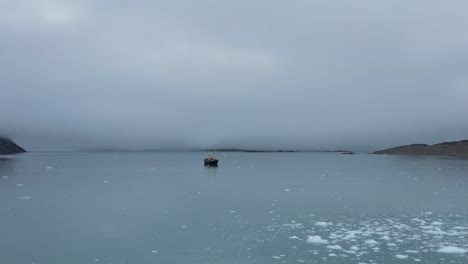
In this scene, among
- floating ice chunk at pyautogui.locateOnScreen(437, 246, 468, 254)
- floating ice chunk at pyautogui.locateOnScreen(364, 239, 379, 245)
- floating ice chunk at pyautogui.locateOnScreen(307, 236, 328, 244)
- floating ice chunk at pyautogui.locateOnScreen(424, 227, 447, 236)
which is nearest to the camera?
floating ice chunk at pyautogui.locateOnScreen(437, 246, 468, 254)

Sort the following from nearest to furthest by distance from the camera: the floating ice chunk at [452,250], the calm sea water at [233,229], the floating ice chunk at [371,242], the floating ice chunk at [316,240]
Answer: the calm sea water at [233,229] → the floating ice chunk at [452,250] → the floating ice chunk at [371,242] → the floating ice chunk at [316,240]

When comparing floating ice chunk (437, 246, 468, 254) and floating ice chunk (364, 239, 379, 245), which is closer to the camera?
floating ice chunk (437, 246, 468, 254)

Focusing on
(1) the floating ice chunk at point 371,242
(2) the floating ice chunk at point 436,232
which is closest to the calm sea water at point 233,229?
(2) the floating ice chunk at point 436,232

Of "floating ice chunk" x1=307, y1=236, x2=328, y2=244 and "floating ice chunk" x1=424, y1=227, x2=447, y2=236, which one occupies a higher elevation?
"floating ice chunk" x1=424, y1=227, x2=447, y2=236

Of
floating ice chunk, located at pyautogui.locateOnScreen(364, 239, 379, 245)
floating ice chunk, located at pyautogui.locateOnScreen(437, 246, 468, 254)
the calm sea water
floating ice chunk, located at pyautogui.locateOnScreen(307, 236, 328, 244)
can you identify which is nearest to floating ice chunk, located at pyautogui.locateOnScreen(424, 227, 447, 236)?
the calm sea water

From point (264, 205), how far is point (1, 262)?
760 inches

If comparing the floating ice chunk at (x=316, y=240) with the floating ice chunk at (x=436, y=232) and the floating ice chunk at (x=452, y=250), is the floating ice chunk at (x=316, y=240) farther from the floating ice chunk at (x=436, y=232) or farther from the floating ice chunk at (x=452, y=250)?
the floating ice chunk at (x=436, y=232)

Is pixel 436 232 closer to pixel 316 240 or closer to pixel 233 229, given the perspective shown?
pixel 316 240

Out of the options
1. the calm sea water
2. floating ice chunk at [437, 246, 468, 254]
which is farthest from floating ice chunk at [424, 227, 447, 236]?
floating ice chunk at [437, 246, 468, 254]

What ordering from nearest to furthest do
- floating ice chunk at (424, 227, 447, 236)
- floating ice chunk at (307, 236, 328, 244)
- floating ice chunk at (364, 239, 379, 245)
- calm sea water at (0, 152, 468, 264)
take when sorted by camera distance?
calm sea water at (0, 152, 468, 264)
floating ice chunk at (364, 239, 379, 245)
floating ice chunk at (307, 236, 328, 244)
floating ice chunk at (424, 227, 447, 236)

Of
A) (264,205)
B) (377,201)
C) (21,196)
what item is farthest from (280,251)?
(21,196)

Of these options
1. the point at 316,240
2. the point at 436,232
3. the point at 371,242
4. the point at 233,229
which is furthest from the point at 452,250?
the point at 233,229

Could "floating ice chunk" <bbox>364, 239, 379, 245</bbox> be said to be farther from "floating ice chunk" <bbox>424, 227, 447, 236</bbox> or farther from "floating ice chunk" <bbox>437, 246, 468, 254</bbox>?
"floating ice chunk" <bbox>424, 227, 447, 236</bbox>

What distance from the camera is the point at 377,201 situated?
32.5 metres
